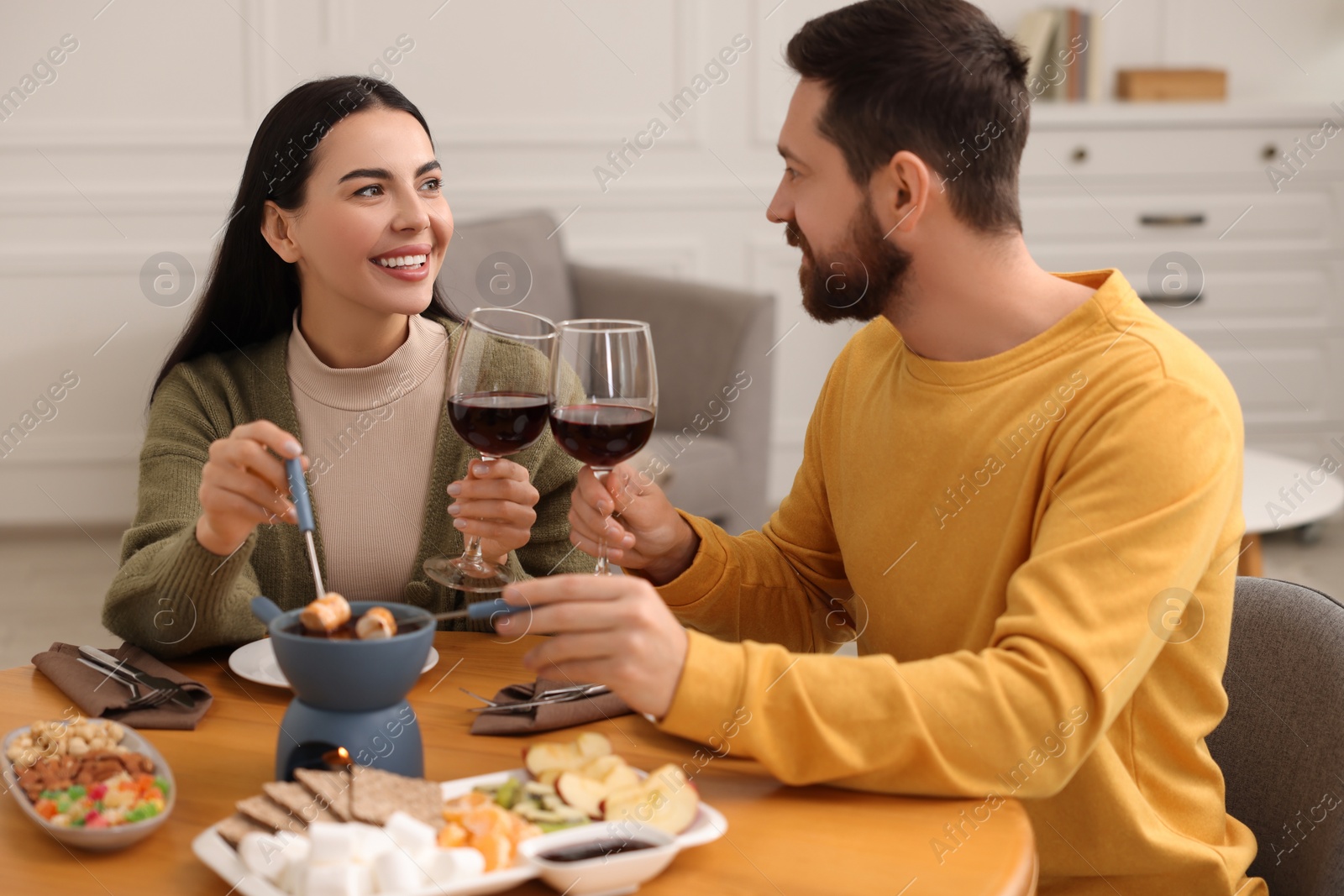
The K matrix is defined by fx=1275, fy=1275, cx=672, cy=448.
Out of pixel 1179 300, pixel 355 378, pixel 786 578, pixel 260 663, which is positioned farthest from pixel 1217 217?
pixel 260 663

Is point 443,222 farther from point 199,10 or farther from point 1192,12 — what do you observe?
point 1192,12

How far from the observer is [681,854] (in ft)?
3.27

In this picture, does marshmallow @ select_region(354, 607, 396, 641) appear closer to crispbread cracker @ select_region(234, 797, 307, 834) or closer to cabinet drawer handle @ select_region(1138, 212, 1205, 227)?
crispbread cracker @ select_region(234, 797, 307, 834)

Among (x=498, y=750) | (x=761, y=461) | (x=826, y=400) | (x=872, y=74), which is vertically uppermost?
(x=872, y=74)

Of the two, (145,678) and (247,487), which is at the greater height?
(247,487)

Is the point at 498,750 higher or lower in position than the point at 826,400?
lower

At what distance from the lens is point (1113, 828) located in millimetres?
1244

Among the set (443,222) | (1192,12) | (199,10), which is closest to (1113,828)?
(443,222)

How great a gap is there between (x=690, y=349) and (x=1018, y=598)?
2599 millimetres

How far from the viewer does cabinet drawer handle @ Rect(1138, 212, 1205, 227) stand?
4680mm

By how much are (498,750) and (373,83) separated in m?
1.05

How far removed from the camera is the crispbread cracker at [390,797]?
0.96m

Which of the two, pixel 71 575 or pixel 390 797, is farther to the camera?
pixel 71 575

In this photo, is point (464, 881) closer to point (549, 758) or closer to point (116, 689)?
point (549, 758)
